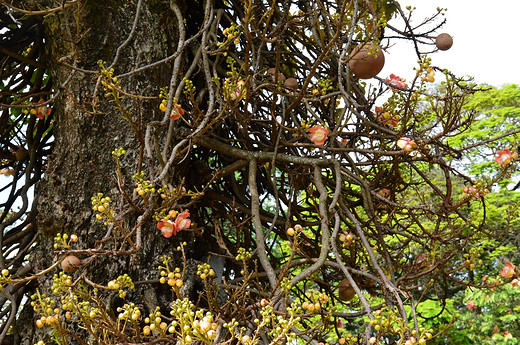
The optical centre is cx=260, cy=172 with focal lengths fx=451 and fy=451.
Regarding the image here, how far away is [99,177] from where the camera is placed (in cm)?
163

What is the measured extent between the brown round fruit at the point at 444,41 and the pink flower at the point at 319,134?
620mm

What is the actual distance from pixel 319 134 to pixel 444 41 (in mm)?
657

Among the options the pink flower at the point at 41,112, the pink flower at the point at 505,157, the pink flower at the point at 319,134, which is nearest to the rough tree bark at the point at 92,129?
the pink flower at the point at 41,112

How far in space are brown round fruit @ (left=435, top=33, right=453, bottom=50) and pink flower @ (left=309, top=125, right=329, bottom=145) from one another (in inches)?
24.4

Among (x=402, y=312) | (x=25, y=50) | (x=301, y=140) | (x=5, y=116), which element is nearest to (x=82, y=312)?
(x=402, y=312)

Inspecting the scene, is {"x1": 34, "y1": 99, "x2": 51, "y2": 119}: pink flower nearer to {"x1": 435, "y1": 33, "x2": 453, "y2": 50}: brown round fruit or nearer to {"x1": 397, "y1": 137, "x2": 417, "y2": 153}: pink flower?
{"x1": 397, "y1": 137, "x2": 417, "y2": 153}: pink flower

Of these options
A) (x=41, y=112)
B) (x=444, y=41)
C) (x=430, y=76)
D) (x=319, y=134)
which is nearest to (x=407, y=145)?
(x=319, y=134)

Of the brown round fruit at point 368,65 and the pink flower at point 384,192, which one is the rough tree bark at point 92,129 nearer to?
the brown round fruit at point 368,65

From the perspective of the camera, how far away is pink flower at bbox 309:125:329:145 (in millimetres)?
1646

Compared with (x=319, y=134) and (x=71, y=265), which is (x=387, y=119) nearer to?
(x=319, y=134)

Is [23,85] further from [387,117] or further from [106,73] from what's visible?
[387,117]

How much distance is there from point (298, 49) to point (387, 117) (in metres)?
0.62

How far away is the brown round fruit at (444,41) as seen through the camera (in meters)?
1.79

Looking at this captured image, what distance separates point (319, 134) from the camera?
1.66 metres
